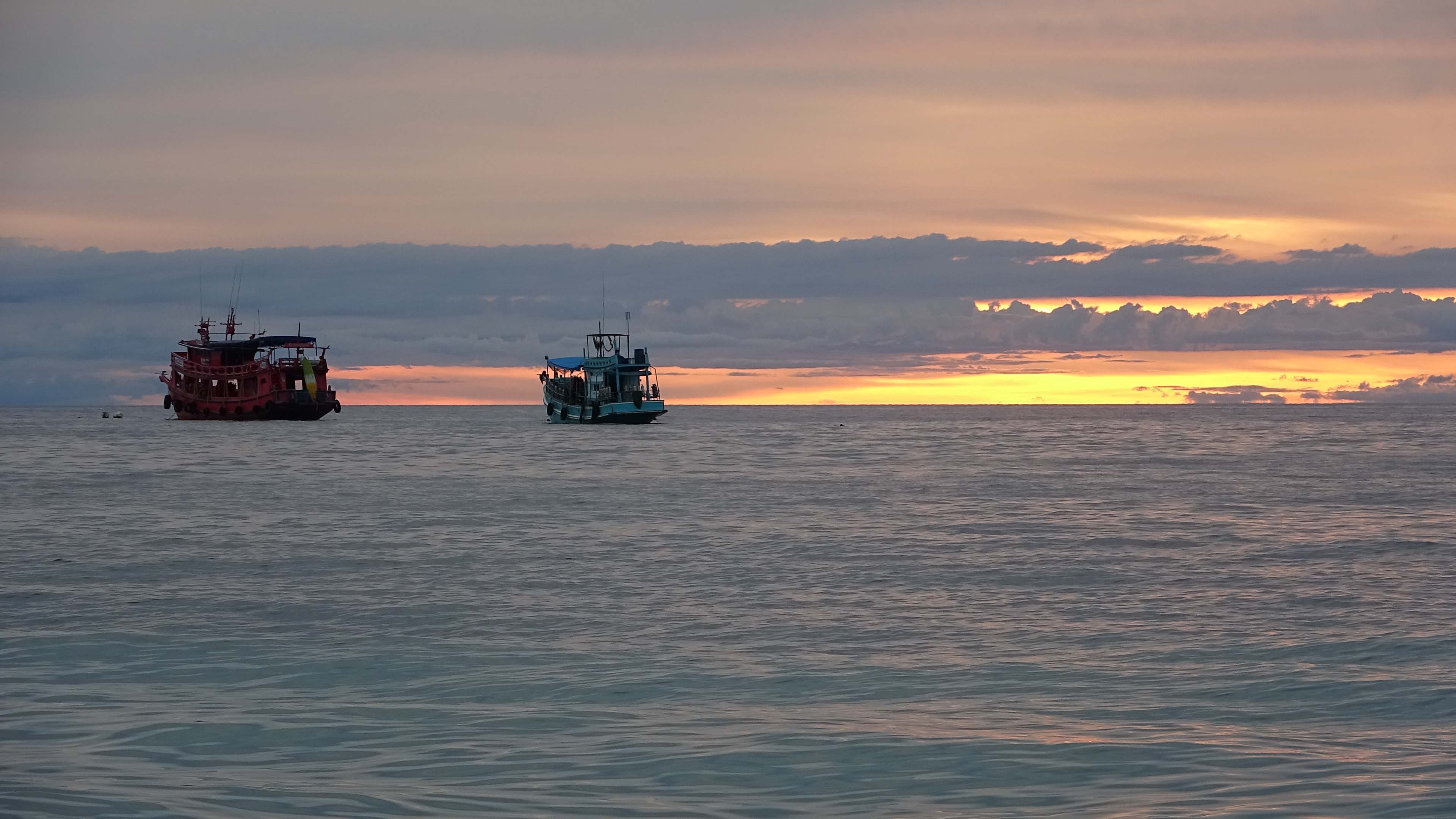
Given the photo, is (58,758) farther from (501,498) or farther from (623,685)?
(501,498)

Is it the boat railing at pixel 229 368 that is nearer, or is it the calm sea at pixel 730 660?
the calm sea at pixel 730 660

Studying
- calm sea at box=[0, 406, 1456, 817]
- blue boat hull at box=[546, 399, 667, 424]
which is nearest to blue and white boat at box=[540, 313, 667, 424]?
blue boat hull at box=[546, 399, 667, 424]

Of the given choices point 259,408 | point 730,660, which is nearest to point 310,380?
point 259,408

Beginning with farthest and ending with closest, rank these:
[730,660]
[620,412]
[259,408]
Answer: [259,408], [620,412], [730,660]

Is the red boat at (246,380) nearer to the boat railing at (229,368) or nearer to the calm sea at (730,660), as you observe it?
the boat railing at (229,368)

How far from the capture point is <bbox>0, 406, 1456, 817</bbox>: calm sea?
998 centimetres

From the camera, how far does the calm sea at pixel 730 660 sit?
9.98m

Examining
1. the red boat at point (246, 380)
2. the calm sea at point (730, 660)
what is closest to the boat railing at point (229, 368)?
the red boat at point (246, 380)

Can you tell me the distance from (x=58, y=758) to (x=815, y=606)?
1129cm

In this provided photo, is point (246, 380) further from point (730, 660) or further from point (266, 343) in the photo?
point (730, 660)

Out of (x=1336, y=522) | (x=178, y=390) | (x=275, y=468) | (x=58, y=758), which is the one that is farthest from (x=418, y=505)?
(x=178, y=390)

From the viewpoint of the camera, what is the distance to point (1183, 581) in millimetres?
22156

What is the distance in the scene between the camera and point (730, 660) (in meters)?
15.2

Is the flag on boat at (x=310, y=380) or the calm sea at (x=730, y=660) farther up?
the flag on boat at (x=310, y=380)
